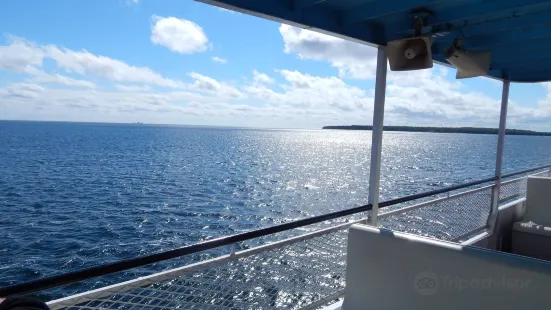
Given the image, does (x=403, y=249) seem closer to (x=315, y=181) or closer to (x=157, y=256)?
(x=157, y=256)

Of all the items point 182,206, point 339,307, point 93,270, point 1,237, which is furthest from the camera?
point 182,206

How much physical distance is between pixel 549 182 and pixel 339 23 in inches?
120

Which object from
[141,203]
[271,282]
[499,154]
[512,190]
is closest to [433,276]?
[499,154]

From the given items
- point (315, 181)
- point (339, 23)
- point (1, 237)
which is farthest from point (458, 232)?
point (315, 181)

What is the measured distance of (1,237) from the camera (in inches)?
407

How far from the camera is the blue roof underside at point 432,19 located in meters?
2.12

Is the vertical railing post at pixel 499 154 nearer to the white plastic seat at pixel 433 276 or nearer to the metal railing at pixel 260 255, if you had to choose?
the metal railing at pixel 260 255

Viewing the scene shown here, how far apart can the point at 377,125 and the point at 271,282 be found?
4.49 metres

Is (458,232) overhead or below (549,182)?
below

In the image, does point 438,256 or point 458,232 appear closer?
point 438,256

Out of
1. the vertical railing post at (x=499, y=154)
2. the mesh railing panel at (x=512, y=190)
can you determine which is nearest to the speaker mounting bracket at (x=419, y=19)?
the vertical railing post at (x=499, y=154)

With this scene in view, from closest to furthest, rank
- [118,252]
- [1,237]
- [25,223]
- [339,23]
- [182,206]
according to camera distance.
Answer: [339,23], [118,252], [1,237], [25,223], [182,206]

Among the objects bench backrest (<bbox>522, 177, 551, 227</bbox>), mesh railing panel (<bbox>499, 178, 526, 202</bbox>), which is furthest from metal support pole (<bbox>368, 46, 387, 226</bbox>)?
mesh railing panel (<bbox>499, 178, 526, 202</bbox>)

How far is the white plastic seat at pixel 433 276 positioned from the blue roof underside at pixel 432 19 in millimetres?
1343
